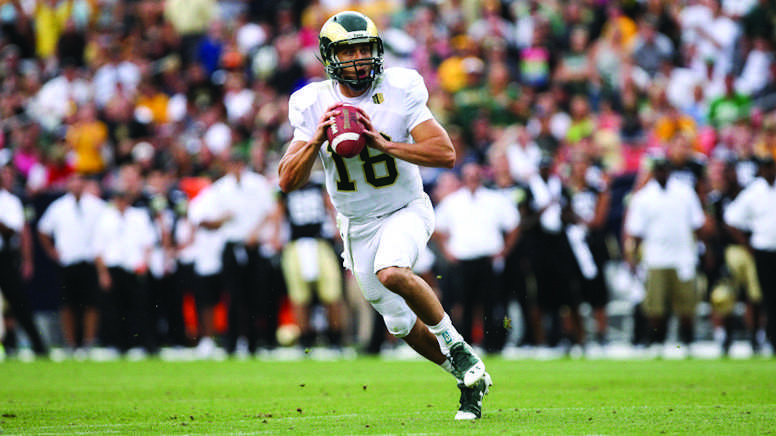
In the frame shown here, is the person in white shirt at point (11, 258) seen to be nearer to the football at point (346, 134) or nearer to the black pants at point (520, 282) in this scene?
the black pants at point (520, 282)

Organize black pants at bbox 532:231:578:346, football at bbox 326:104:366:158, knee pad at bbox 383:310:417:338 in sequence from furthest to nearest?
black pants at bbox 532:231:578:346
knee pad at bbox 383:310:417:338
football at bbox 326:104:366:158

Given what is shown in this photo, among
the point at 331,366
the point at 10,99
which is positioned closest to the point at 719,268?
the point at 331,366

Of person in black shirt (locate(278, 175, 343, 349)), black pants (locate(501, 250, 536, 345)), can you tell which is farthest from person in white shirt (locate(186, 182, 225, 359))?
black pants (locate(501, 250, 536, 345))

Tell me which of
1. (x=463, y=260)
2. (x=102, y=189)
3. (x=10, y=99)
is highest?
(x=10, y=99)

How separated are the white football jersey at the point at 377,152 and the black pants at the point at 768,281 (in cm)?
670

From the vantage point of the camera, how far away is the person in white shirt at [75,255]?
45.8 ft

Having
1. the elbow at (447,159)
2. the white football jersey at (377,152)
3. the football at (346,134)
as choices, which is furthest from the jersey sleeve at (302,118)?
the elbow at (447,159)

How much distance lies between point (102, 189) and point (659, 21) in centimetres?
859

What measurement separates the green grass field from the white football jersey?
1170 mm

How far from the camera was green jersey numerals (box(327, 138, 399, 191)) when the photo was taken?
244 inches

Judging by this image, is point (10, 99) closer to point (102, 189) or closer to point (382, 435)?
point (102, 189)

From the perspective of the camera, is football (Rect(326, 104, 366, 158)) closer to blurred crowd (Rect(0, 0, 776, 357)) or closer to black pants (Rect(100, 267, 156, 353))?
blurred crowd (Rect(0, 0, 776, 357))

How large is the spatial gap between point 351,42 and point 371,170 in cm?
69

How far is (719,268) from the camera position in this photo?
13586mm
